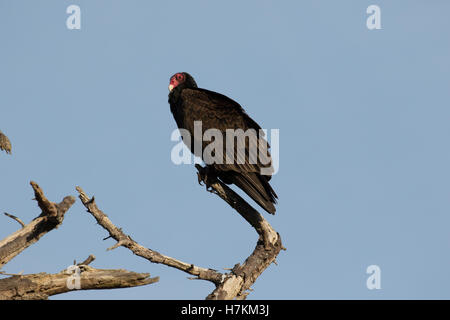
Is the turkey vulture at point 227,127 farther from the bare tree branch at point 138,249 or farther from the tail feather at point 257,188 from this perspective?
the bare tree branch at point 138,249

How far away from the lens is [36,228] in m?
6.77

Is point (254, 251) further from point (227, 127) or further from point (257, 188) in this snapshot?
point (227, 127)

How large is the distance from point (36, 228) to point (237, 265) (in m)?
2.25

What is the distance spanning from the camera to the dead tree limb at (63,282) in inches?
256

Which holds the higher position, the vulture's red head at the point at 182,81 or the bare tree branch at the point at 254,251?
the vulture's red head at the point at 182,81

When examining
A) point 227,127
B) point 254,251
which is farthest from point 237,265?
point 227,127

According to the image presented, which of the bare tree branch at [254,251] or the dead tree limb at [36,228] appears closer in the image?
the dead tree limb at [36,228]

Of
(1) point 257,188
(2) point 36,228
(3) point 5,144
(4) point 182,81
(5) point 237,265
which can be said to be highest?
(4) point 182,81

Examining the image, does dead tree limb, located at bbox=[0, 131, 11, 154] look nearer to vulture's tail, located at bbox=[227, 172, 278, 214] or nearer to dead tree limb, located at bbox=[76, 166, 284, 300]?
dead tree limb, located at bbox=[76, 166, 284, 300]

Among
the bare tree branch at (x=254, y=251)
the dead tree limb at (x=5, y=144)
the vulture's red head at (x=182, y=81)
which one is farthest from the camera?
the vulture's red head at (x=182, y=81)

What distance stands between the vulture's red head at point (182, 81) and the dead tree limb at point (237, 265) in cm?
169

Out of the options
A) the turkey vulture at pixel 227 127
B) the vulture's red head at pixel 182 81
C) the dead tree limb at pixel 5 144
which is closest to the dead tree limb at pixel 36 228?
the dead tree limb at pixel 5 144

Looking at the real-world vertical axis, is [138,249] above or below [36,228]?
below
